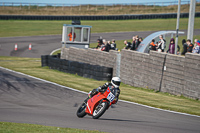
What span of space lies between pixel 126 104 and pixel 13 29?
4157 centimetres

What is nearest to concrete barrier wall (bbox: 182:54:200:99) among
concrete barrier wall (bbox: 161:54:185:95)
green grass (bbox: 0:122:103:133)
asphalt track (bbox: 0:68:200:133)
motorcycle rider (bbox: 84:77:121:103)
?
concrete barrier wall (bbox: 161:54:185:95)

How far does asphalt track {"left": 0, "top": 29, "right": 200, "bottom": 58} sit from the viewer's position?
109 feet

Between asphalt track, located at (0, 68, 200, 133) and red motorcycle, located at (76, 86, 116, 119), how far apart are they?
0.77ft

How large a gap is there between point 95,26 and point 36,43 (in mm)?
17651

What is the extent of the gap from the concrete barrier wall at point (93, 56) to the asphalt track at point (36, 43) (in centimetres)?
739

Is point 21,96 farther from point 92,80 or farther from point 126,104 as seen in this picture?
point 92,80

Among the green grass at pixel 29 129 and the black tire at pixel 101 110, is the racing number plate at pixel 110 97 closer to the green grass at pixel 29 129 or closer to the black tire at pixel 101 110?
the black tire at pixel 101 110

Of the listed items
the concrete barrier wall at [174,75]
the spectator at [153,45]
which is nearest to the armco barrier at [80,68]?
the spectator at [153,45]

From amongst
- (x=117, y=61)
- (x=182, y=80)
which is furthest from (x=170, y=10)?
(x=182, y=80)

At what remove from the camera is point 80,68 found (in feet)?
67.7

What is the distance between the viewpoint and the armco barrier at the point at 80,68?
61.9 ft

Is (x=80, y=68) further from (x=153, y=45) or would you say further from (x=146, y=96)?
(x=146, y=96)

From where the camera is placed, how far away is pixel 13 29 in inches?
2004

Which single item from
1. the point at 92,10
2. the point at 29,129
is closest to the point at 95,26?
the point at 92,10
